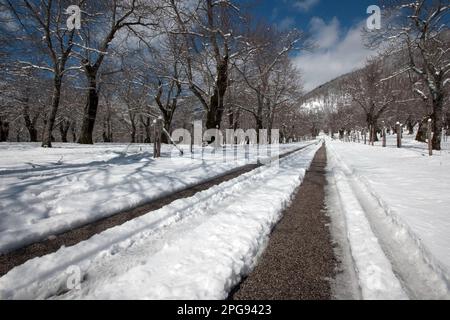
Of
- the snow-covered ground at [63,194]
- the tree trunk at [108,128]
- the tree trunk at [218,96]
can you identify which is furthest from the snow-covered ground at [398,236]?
the tree trunk at [108,128]

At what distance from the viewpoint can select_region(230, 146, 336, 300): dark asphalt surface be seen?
2.10 meters

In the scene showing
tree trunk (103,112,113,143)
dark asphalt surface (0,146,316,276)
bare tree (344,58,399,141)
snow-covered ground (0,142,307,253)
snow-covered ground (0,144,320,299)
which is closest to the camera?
snow-covered ground (0,144,320,299)

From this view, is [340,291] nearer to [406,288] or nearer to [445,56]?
[406,288]

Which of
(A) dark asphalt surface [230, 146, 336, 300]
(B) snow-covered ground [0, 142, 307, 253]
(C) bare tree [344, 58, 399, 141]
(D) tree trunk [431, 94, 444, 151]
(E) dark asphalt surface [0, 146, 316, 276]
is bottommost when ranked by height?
(A) dark asphalt surface [230, 146, 336, 300]

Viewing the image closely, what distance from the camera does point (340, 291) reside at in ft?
6.90

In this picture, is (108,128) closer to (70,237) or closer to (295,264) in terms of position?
(70,237)

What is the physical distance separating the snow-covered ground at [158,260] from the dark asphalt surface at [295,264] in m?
0.12

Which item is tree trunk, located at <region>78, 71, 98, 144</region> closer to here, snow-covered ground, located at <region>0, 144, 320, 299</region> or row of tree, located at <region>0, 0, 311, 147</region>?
row of tree, located at <region>0, 0, 311, 147</region>

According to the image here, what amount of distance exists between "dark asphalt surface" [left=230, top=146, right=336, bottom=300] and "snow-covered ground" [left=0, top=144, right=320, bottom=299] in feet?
0.41

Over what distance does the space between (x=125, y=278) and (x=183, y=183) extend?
156 inches

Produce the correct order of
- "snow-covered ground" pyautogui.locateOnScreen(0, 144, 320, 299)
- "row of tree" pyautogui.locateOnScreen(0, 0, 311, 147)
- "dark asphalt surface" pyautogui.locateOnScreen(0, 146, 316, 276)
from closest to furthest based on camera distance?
"snow-covered ground" pyautogui.locateOnScreen(0, 144, 320, 299), "dark asphalt surface" pyautogui.locateOnScreen(0, 146, 316, 276), "row of tree" pyautogui.locateOnScreen(0, 0, 311, 147)

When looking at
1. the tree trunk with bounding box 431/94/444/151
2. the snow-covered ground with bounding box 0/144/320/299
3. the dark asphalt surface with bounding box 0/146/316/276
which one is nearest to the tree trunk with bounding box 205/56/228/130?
the tree trunk with bounding box 431/94/444/151

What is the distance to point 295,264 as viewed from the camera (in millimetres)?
2533

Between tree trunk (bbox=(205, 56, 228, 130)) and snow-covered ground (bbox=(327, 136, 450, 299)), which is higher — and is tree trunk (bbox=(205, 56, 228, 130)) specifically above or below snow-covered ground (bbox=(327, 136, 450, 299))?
above
